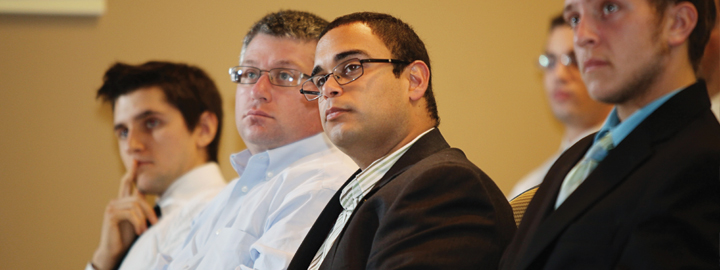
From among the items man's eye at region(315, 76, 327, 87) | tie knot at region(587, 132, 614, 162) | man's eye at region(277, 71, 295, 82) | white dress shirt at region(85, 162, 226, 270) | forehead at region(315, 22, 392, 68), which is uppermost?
forehead at region(315, 22, 392, 68)

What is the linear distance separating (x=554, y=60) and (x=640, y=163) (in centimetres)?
180

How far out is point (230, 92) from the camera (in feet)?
10.7

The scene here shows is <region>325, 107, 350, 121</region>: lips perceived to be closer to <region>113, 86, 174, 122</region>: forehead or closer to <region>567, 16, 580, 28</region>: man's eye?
<region>567, 16, 580, 28</region>: man's eye

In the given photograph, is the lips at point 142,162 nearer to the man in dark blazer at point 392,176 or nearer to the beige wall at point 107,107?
the beige wall at point 107,107

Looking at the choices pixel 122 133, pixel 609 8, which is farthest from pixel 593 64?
pixel 122 133

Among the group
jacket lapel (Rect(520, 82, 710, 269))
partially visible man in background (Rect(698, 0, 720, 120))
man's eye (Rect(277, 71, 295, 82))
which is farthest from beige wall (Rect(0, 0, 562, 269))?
jacket lapel (Rect(520, 82, 710, 269))

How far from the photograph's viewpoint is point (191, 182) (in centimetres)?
281

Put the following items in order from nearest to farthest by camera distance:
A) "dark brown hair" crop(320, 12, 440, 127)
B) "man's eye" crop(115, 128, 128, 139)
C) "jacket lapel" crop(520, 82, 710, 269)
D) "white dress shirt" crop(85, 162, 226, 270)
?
"jacket lapel" crop(520, 82, 710, 269) → "dark brown hair" crop(320, 12, 440, 127) → "white dress shirt" crop(85, 162, 226, 270) → "man's eye" crop(115, 128, 128, 139)

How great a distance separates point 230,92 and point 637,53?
8.18 feet

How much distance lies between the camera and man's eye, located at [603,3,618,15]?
1.07 metres

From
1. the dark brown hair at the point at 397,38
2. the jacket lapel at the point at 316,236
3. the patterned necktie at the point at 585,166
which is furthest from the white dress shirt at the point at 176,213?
the patterned necktie at the point at 585,166

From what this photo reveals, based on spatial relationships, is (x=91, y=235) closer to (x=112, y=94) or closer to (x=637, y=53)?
(x=112, y=94)

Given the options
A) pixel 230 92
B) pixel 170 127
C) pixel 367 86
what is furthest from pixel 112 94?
pixel 367 86

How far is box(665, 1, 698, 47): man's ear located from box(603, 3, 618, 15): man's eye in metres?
0.08
